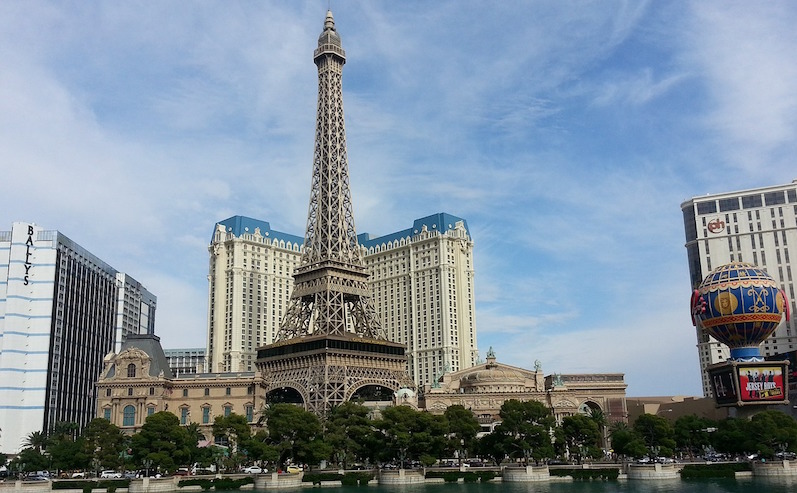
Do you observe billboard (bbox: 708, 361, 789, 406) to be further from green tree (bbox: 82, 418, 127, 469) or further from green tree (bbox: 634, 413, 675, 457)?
green tree (bbox: 82, 418, 127, 469)

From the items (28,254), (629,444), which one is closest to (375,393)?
(629,444)

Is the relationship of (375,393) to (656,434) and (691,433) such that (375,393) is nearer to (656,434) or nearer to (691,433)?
(656,434)

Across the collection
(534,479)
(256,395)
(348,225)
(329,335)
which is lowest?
(534,479)

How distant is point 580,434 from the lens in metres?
115

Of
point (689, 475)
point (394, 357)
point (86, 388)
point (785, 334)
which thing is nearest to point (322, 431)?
point (394, 357)

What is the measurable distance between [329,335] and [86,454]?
4916 cm

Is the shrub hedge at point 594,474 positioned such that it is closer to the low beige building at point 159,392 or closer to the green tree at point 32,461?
the low beige building at point 159,392

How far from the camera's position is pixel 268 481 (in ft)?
332

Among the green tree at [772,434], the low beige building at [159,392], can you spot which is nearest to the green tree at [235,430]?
the low beige building at [159,392]

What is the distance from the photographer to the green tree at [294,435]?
107 meters

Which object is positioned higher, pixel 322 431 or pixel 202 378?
pixel 202 378

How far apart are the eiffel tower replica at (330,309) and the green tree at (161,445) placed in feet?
114

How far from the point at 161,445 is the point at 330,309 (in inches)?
2118

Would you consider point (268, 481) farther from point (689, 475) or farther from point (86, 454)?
point (689, 475)
